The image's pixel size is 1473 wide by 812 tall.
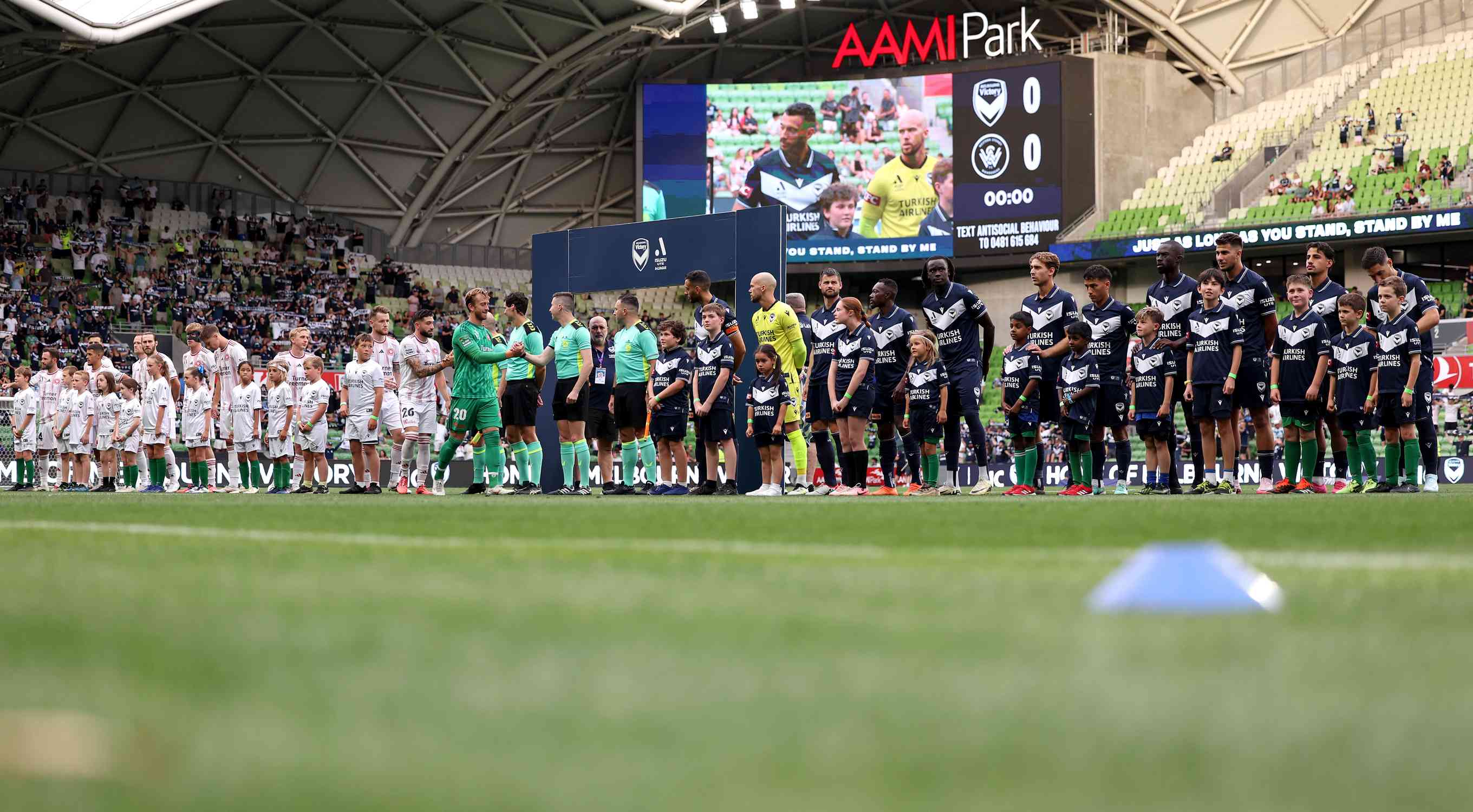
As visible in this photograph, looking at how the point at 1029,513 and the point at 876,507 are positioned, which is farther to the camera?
the point at 876,507

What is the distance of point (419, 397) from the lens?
14375 mm

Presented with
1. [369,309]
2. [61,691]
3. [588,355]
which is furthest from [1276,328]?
[369,309]

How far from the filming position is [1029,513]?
7.65m

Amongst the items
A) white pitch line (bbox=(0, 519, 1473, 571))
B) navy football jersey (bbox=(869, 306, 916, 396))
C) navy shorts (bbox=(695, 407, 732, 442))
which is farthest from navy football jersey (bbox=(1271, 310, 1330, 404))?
white pitch line (bbox=(0, 519, 1473, 571))

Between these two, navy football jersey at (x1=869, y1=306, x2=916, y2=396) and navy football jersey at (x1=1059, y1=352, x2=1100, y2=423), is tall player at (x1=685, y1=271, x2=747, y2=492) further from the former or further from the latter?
navy football jersey at (x1=1059, y1=352, x2=1100, y2=423)

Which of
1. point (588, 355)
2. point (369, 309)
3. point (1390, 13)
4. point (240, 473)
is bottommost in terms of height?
point (240, 473)

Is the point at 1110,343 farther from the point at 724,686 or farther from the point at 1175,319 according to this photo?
the point at 724,686

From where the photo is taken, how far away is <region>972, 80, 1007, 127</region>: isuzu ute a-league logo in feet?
131

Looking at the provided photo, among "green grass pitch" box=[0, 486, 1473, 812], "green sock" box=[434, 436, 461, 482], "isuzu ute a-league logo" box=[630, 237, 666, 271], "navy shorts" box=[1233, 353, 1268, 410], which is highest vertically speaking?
"isuzu ute a-league logo" box=[630, 237, 666, 271]

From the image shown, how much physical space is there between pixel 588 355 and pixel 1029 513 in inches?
286

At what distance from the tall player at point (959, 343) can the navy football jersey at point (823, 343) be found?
0.87 metres

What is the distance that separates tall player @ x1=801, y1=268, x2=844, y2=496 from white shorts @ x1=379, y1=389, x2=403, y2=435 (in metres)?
4.24

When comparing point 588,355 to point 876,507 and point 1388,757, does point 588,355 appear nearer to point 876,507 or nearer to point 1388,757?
point 876,507

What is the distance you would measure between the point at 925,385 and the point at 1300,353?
3103 mm
